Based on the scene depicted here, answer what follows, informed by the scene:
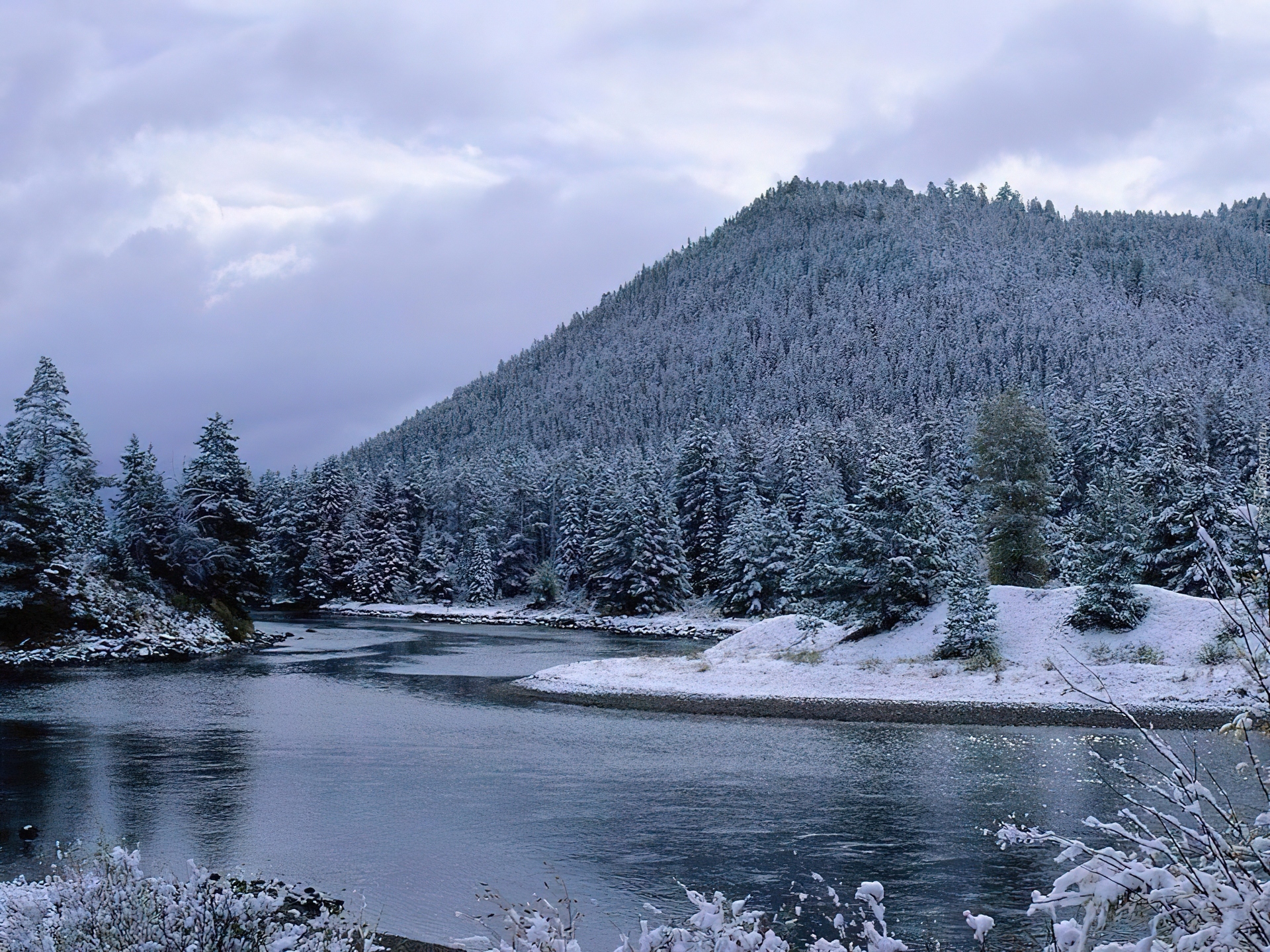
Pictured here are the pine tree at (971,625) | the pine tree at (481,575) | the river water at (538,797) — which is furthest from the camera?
the pine tree at (481,575)

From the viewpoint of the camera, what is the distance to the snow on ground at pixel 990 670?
1168 inches

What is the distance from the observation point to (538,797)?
63.4ft

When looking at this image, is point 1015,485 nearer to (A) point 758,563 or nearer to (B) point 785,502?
(A) point 758,563

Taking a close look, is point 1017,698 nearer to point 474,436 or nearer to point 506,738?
point 506,738

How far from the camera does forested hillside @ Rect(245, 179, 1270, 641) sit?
128ft

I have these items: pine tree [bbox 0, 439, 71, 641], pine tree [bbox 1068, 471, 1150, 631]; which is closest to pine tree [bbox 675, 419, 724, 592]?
pine tree [bbox 1068, 471, 1150, 631]

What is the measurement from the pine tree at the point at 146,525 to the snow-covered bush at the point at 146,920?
51.9 meters

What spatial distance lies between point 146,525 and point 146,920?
55.6 metres

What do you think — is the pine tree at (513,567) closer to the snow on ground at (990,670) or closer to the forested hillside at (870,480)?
the forested hillside at (870,480)

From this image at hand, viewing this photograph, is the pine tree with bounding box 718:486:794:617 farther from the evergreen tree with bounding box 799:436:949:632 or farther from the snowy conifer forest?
the evergreen tree with bounding box 799:436:949:632

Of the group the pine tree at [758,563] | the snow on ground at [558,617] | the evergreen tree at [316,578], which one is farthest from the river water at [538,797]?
the evergreen tree at [316,578]

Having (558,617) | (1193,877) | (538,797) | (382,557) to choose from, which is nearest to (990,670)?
(538,797)

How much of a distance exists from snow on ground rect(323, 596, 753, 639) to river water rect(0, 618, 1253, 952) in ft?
106

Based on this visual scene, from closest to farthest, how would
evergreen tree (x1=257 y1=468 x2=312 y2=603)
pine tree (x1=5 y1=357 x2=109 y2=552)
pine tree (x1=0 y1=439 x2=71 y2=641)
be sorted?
pine tree (x1=0 y1=439 x2=71 y2=641) < pine tree (x1=5 y1=357 x2=109 y2=552) < evergreen tree (x1=257 y1=468 x2=312 y2=603)
